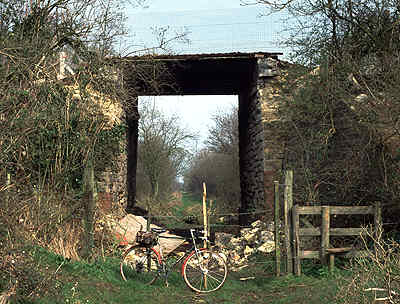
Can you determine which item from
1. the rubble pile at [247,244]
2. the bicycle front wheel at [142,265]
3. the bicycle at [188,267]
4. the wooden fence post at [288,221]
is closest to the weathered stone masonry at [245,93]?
the rubble pile at [247,244]

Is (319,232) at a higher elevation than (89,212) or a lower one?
lower

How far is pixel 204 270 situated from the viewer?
719 centimetres

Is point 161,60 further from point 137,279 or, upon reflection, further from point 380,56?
point 137,279

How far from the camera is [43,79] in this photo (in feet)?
28.4

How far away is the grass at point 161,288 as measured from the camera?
246 inches

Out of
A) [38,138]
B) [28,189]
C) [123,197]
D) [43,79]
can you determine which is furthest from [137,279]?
[123,197]

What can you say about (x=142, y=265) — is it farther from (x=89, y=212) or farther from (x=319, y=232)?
(x=319, y=232)

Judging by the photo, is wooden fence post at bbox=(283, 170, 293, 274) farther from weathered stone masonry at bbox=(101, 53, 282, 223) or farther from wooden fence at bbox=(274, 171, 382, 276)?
weathered stone masonry at bbox=(101, 53, 282, 223)

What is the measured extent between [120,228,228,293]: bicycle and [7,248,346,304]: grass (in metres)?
0.17

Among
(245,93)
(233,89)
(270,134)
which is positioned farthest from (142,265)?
(233,89)

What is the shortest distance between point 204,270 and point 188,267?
0.45 m

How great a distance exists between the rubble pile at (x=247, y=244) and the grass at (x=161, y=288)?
1.68 metres

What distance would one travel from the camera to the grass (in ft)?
20.5

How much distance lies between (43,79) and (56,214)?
2.77 m
